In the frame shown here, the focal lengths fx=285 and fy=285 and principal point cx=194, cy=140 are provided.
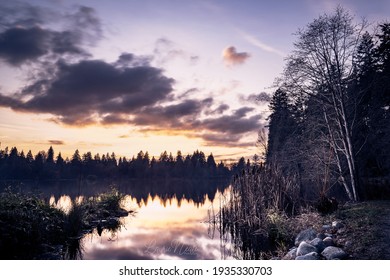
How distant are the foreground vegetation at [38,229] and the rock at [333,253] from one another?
686cm

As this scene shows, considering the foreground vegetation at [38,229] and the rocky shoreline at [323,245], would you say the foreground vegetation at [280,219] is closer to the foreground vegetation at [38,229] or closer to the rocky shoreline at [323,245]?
the rocky shoreline at [323,245]

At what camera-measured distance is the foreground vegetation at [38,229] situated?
7082mm

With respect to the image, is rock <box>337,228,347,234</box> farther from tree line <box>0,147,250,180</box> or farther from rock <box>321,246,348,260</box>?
tree line <box>0,147,250,180</box>

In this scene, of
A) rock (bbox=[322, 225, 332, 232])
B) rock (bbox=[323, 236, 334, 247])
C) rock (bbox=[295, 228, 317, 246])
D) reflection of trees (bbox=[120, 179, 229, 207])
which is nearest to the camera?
rock (bbox=[323, 236, 334, 247])

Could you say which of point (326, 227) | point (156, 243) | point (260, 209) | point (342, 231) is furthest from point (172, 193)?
point (342, 231)

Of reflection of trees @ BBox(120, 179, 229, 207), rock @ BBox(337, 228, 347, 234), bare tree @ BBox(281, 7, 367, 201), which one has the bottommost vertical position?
reflection of trees @ BBox(120, 179, 229, 207)

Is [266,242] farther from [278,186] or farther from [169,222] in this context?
[169,222]

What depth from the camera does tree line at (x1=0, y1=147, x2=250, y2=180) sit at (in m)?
61.9

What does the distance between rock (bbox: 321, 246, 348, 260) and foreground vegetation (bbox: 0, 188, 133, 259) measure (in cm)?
686

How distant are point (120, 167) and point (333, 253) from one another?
268ft

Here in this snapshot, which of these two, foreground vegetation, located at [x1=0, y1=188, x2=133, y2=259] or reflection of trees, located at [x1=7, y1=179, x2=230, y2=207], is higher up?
foreground vegetation, located at [x1=0, y1=188, x2=133, y2=259]

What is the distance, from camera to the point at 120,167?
8362cm

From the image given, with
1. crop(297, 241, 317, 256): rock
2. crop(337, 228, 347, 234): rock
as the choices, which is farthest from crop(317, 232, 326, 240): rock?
crop(297, 241, 317, 256): rock
